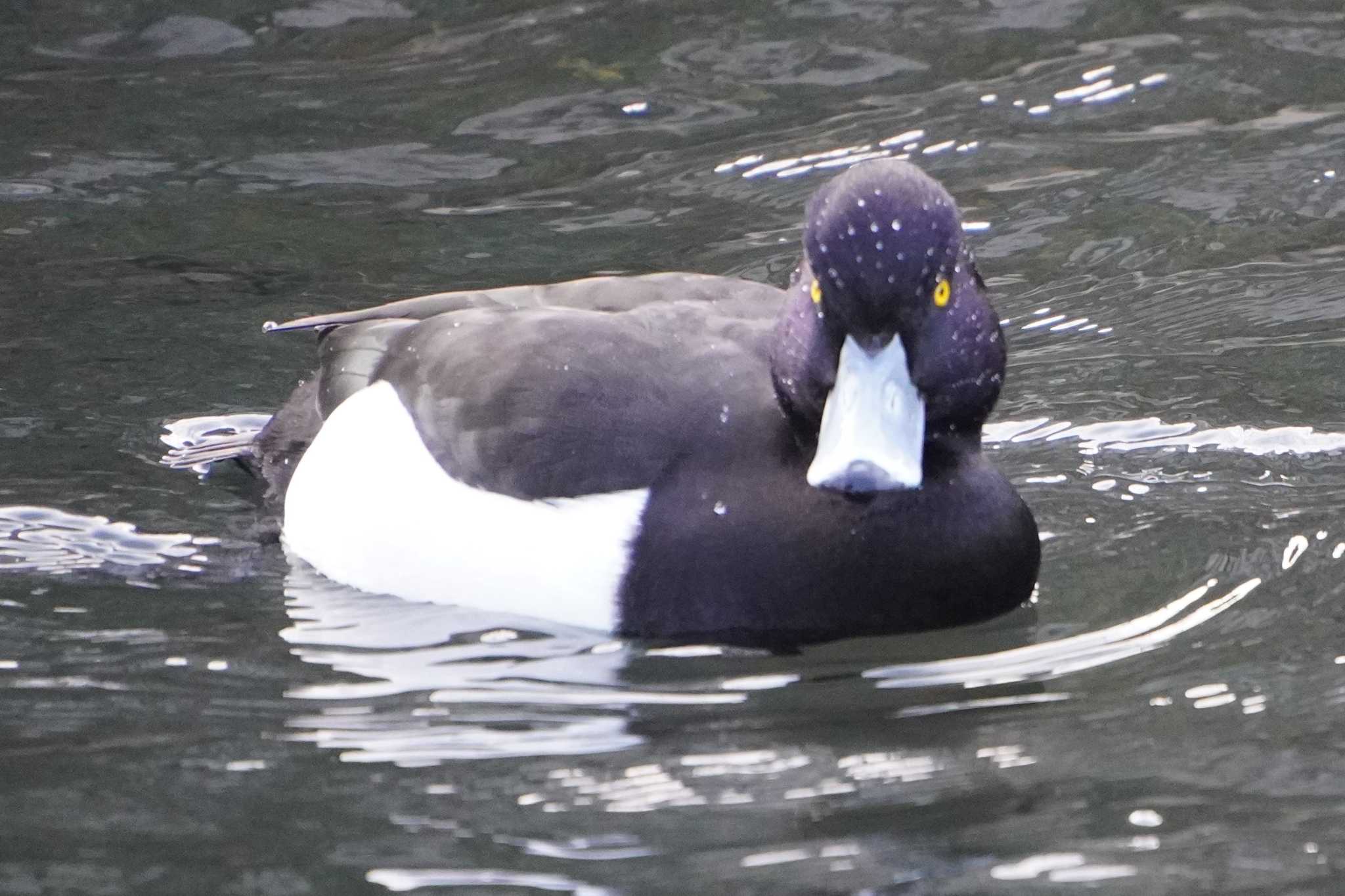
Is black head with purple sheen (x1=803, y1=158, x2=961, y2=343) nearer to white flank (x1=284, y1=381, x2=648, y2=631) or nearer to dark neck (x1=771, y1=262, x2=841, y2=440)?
dark neck (x1=771, y1=262, x2=841, y2=440)

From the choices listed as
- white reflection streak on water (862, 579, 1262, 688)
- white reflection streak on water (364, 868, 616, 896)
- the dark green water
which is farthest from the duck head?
white reflection streak on water (364, 868, 616, 896)

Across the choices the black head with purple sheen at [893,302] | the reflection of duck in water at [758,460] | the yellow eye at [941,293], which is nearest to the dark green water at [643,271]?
the reflection of duck in water at [758,460]

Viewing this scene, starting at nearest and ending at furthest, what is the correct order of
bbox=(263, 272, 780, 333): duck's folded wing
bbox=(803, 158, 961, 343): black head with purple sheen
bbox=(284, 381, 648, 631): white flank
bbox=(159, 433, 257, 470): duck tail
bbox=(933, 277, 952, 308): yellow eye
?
bbox=(803, 158, 961, 343): black head with purple sheen → bbox=(933, 277, 952, 308): yellow eye → bbox=(284, 381, 648, 631): white flank → bbox=(263, 272, 780, 333): duck's folded wing → bbox=(159, 433, 257, 470): duck tail

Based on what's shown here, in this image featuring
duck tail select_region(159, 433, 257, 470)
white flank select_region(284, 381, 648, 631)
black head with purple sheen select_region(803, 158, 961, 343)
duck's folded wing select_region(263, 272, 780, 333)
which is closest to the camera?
black head with purple sheen select_region(803, 158, 961, 343)

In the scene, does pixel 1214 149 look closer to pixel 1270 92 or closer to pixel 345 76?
pixel 1270 92

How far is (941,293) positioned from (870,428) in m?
0.38

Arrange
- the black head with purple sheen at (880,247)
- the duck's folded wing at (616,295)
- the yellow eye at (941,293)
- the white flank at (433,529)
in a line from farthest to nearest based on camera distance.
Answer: the duck's folded wing at (616,295) → the white flank at (433,529) → the yellow eye at (941,293) → the black head with purple sheen at (880,247)

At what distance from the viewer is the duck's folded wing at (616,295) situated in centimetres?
559

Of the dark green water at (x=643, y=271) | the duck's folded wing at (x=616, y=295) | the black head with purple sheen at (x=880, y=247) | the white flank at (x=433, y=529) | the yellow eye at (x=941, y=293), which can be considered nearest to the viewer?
the dark green water at (x=643, y=271)

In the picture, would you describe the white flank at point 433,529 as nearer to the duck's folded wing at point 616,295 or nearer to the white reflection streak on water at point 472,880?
the duck's folded wing at point 616,295

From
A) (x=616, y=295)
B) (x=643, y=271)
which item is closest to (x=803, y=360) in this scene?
(x=616, y=295)

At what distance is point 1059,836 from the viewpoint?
3.91 m

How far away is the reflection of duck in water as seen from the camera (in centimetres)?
472

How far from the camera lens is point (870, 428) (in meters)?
4.70
